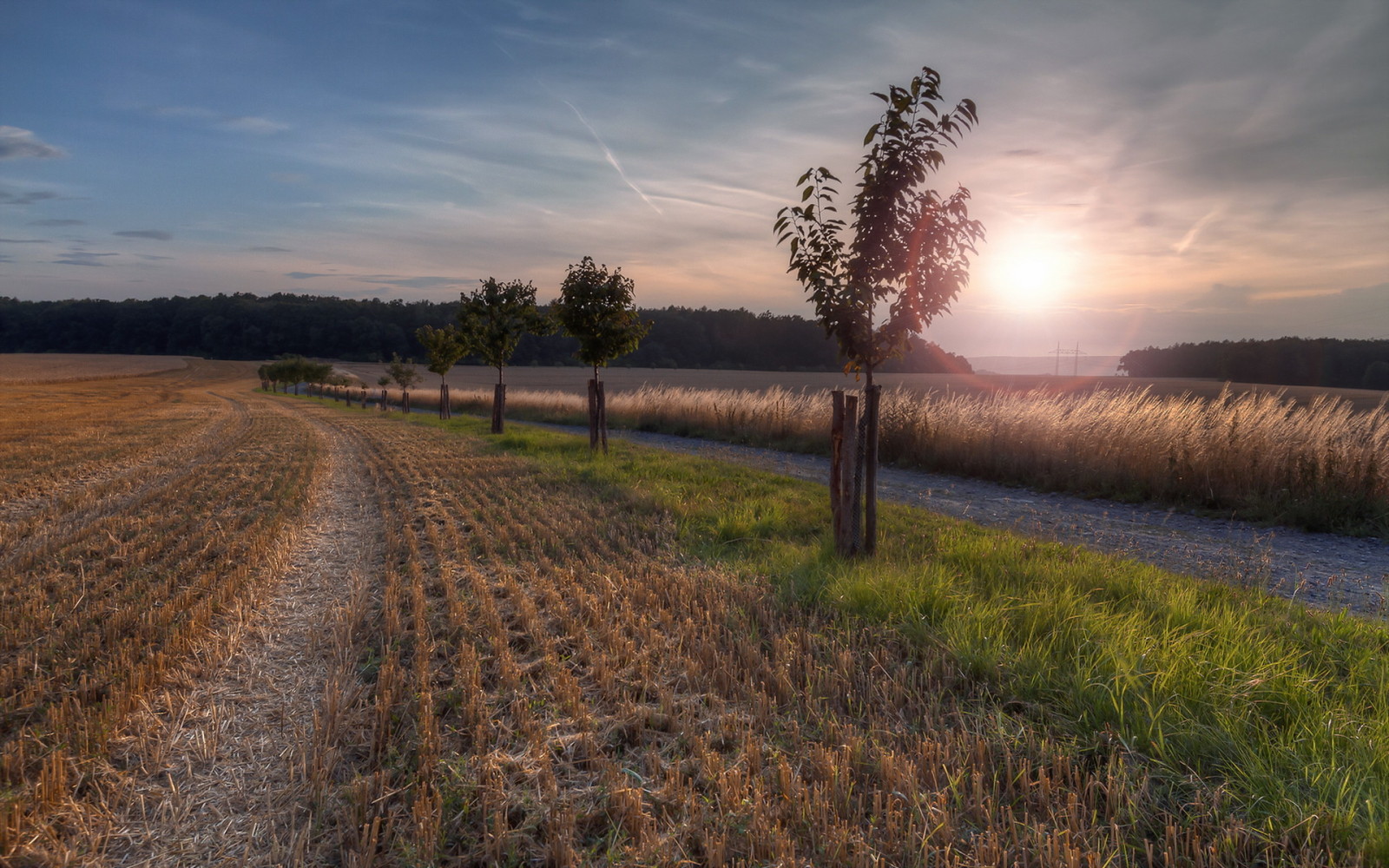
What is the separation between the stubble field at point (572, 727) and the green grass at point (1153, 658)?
54mm

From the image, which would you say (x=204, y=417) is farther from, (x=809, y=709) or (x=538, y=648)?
(x=809, y=709)

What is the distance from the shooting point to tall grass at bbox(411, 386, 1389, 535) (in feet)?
32.0

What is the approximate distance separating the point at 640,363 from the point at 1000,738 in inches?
4336

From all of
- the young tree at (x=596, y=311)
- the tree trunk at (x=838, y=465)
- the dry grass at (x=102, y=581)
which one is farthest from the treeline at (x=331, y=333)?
the tree trunk at (x=838, y=465)

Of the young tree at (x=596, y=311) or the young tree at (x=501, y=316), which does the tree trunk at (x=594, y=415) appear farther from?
the young tree at (x=501, y=316)

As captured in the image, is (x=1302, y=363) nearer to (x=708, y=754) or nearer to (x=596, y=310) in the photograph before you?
(x=596, y=310)

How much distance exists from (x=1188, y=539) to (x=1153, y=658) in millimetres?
6041

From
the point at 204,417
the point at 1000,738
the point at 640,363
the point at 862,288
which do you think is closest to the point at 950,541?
the point at 862,288

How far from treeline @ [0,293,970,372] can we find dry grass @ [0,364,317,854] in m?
91.1

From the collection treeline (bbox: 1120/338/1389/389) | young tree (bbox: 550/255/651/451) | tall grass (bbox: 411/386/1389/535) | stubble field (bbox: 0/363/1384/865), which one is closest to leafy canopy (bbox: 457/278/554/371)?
young tree (bbox: 550/255/651/451)

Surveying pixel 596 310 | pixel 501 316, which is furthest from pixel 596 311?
pixel 501 316

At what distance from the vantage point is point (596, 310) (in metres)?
17.5

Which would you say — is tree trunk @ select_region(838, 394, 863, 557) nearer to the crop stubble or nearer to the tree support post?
the tree support post

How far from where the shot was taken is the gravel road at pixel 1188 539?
21.1 feet
